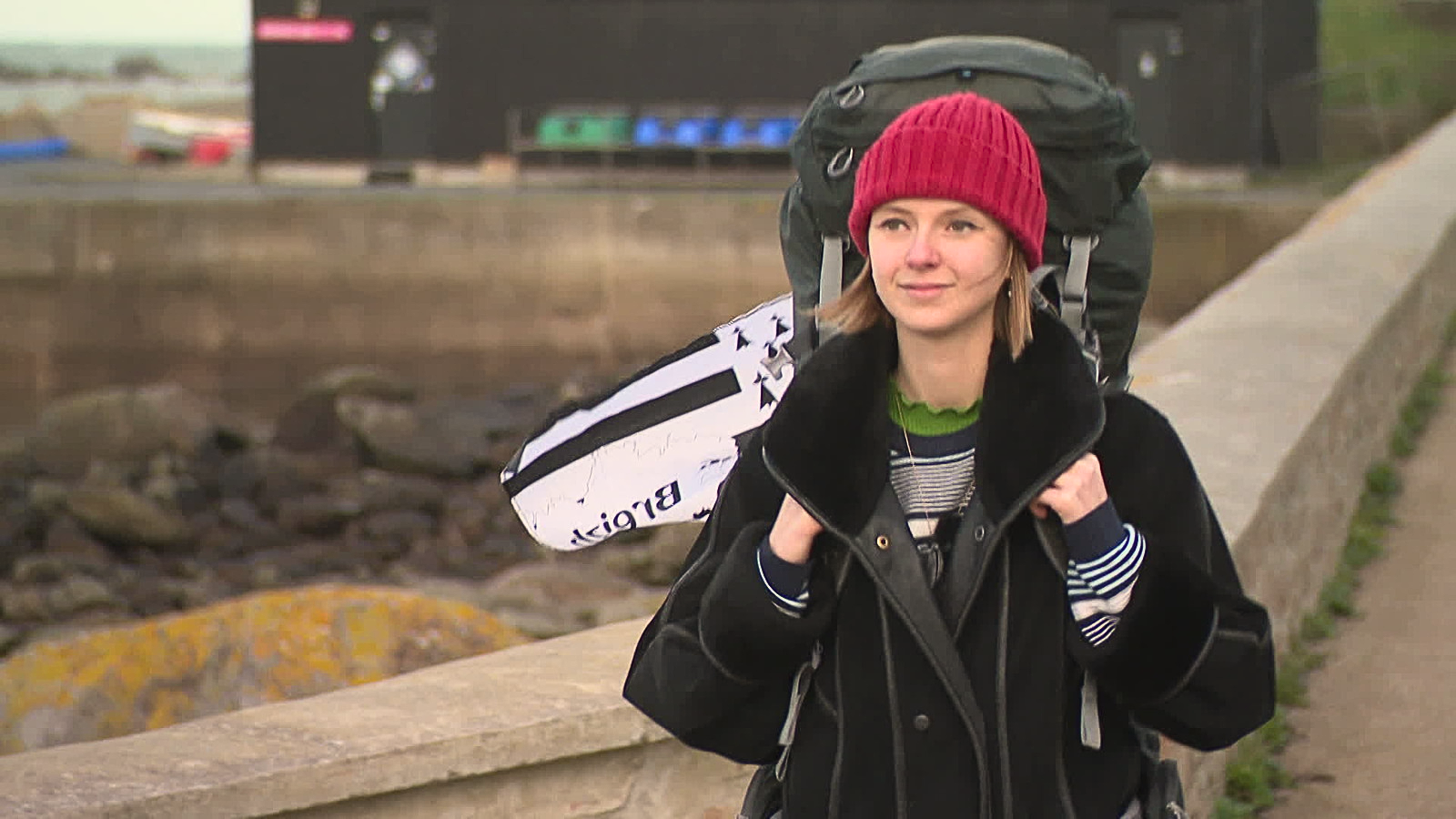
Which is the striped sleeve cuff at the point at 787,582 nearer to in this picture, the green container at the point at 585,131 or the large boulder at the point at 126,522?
the large boulder at the point at 126,522

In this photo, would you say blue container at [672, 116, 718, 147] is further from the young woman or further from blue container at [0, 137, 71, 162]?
the young woman

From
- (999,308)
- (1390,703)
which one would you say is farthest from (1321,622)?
(999,308)

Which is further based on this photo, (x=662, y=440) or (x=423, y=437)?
(x=423, y=437)

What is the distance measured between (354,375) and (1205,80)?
11.3 metres

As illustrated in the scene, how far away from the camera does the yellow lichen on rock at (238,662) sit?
5109mm

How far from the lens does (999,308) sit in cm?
193

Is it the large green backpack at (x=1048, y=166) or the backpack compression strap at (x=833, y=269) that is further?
the backpack compression strap at (x=833, y=269)

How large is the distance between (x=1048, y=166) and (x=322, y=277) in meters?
20.3

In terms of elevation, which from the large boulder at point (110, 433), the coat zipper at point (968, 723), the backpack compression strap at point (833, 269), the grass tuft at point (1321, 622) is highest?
the backpack compression strap at point (833, 269)

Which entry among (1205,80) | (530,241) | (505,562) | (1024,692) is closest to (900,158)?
(1024,692)

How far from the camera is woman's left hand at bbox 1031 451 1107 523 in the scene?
1820 mm

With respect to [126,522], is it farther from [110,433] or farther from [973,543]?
[973,543]

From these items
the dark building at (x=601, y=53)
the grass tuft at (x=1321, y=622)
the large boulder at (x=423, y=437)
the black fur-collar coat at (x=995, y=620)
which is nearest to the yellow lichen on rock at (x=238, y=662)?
the grass tuft at (x=1321, y=622)

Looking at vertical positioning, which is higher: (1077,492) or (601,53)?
(1077,492)
